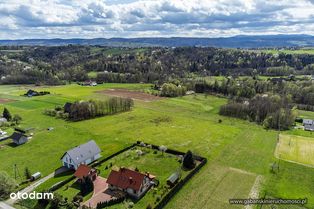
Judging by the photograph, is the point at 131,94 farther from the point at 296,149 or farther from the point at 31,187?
the point at 31,187

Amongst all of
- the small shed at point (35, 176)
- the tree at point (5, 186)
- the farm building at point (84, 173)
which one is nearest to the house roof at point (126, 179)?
the farm building at point (84, 173)

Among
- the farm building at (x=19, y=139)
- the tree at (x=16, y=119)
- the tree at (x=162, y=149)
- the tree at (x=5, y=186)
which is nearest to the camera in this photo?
the tree at (x=5, y=186)

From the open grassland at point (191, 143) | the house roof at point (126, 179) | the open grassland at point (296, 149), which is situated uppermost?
the house roof at point (126, 179)

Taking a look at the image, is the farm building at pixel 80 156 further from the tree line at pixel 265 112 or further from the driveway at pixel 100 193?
the tree line at pixel 265 112

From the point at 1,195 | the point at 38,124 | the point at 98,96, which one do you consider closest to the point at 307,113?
A: the point at 98,96

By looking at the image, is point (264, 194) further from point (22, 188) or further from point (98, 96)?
point (98, 96)

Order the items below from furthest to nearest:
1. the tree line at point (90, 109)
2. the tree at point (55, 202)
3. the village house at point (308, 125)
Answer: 1. the tree line at point (90, 109)
2. the village house at point (308, 125)
3. the tree at point (55, 202)
